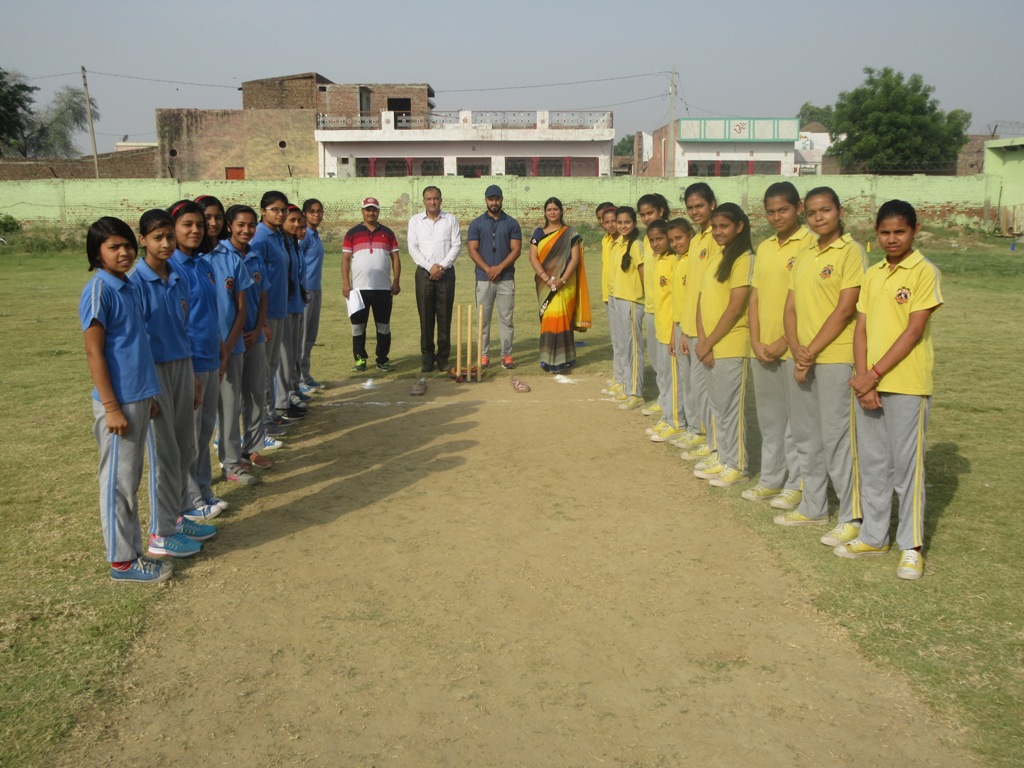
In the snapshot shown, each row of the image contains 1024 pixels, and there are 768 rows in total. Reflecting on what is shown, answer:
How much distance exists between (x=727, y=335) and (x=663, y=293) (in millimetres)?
1475

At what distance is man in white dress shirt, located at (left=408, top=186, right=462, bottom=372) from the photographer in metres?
9.98

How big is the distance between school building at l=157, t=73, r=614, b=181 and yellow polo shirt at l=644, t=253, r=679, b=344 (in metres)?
37.1

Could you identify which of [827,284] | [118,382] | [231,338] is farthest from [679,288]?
[118,382]

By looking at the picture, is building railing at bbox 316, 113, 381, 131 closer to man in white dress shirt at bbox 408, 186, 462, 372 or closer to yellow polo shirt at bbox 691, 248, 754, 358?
man in white dress shirt at bbox 408, 186, 462, 372

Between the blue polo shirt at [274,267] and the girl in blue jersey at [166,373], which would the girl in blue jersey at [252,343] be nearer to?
the blue polo shirt at [274,267]

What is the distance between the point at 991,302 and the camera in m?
15.6

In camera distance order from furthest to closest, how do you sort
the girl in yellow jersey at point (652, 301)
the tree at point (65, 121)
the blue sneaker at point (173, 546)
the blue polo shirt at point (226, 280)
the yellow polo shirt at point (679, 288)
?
1. the tree at point (65, 121)
2. the girl in yellow jersey at point (652, 301)
3. the yellow polo shirt at point (679, 288)
4. the blue polo shirt at point (226, 280)
5. the blue sneaker at point (173, 546)

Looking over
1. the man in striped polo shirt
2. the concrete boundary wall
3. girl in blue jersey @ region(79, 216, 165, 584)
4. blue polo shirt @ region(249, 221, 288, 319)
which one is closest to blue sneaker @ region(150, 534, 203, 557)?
girl in blue jersey @ region(79, 216, 165, 584)

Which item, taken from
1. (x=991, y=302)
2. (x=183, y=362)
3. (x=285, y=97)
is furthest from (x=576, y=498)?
(x=285, y=97)

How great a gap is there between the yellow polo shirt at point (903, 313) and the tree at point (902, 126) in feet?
147

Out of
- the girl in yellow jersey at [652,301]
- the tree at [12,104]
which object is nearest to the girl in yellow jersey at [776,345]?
the girl in yellow jersey at [652,301]

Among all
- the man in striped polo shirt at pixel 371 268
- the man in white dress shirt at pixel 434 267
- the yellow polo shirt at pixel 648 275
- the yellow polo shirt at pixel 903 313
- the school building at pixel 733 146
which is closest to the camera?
the yellow polo shirt at pixel 903 313

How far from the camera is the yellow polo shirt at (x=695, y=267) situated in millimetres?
6325

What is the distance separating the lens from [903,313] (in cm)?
443
